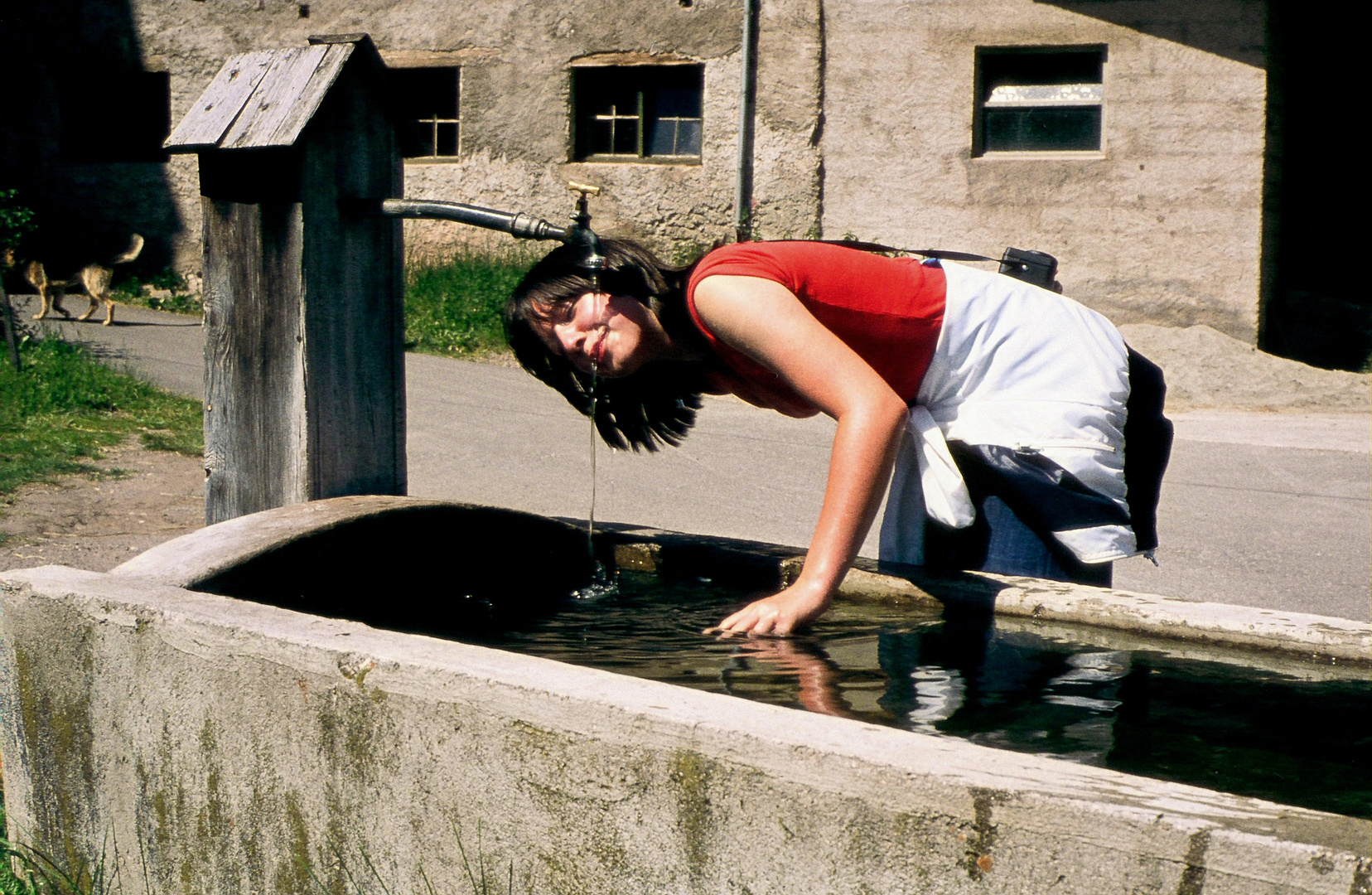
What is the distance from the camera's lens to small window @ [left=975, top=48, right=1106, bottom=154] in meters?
10.5

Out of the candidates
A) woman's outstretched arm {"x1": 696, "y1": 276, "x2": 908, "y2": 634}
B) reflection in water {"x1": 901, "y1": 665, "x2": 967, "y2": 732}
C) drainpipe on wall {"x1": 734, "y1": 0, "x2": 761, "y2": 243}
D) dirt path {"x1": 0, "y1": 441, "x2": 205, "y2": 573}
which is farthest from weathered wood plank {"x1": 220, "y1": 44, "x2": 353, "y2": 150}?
drainpipe on wall {"x1": 734, "y1": 0, "x2": 761, "y2": 243}

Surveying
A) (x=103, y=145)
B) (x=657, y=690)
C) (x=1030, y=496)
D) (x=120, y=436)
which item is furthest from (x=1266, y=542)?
(x=103, y=145)

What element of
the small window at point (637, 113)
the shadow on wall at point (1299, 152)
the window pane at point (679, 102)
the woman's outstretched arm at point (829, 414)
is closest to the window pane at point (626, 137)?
the small window at point (637, 113)

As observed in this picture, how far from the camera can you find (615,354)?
90.6 inches

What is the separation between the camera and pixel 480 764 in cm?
162

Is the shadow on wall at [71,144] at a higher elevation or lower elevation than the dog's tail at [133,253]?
higher

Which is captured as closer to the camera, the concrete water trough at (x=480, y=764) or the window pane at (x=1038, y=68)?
the concrete water trough at (x=480, y=764)

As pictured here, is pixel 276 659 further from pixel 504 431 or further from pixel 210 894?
pixel 504 431

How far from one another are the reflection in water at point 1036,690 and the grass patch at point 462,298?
8400 mm

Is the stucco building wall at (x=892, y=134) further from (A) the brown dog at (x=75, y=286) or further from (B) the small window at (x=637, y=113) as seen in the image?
(A) the brown dog at (x=75, y=286)

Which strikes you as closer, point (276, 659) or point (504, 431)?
point (276, 659)

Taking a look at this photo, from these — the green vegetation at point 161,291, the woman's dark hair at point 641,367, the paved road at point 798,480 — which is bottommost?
the paved road at point 798,480

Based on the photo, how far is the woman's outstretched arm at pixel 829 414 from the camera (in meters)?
1.93

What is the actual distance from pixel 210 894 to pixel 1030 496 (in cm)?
144
